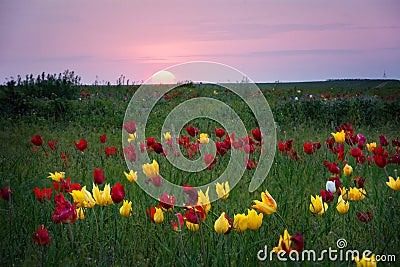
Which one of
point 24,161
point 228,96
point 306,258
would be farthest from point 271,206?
point 228,96

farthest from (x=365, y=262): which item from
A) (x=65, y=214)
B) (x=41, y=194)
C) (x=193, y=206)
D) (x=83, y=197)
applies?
(x=41, y=194)

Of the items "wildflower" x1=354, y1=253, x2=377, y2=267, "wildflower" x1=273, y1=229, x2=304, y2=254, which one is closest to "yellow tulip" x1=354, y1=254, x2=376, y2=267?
"wildflower" x1=354, y1=253, x2=377, y2=267

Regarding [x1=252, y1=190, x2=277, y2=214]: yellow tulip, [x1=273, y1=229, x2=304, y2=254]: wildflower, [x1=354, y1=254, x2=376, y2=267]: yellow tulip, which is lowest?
[x1=354, y1=254, x2=376, y2=267]: yellow tulip

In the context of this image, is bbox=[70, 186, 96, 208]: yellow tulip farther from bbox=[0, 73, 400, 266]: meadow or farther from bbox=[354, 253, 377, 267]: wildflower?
bbox=[354, 253, 377, 267]: wildflower

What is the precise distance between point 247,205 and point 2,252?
1.53 metres

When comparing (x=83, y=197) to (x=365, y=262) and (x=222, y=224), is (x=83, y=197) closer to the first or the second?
(x=222, y=224)

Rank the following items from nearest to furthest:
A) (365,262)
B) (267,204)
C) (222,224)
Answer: (365,262) → (222,224) → (267,204)

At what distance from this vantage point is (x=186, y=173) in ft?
14.0

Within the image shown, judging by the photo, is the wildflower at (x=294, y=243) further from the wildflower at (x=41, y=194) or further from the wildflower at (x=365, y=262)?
the wildflower at (x=41, y=194)

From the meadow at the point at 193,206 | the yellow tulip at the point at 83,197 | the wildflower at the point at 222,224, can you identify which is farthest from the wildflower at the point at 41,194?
the wildflower at the point at 222,224

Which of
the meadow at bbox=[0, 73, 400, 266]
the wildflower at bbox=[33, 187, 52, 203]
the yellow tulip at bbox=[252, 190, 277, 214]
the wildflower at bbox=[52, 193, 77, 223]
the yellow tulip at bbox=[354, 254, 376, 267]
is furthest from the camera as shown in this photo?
the wildflower at bbox=[33, 187, 52, 203]

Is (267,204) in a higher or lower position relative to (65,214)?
higher

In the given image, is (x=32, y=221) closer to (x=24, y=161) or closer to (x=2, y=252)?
(x=2, y=252)

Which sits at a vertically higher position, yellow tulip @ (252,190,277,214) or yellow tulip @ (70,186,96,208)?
yellow tulip @ (252,190,277,214)
